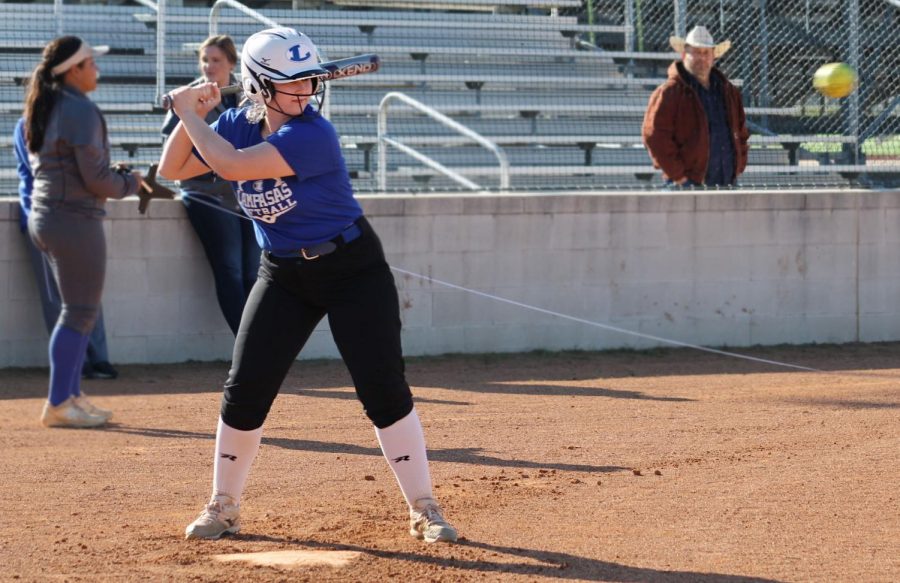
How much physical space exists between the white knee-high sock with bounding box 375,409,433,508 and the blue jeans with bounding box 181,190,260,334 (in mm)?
4304

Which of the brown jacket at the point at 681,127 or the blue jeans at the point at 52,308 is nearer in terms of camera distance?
the blue jeans at the point at 52,308

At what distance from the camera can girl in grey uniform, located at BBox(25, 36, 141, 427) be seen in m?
7.46

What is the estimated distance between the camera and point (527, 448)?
23.3ft

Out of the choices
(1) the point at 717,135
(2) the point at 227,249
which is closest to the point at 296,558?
(2) the point at 227,249

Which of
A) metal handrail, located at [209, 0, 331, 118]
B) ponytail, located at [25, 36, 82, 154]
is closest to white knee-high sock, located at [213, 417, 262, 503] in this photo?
ponytail, located at [25, 36, 82, 154]

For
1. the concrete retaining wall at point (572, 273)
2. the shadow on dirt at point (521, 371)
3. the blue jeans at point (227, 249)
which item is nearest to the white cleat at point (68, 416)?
the shadow on dirt at point (521, 371)

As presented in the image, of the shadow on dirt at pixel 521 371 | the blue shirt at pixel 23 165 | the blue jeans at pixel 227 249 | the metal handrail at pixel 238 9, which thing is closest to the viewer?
the blue shirt at pixel 23 165

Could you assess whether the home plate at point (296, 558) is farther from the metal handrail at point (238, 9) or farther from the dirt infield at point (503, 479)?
the metal handrail at point (238, 9)

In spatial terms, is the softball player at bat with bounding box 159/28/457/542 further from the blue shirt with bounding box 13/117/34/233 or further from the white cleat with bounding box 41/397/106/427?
the blue shirt with bounding box 13/117/34/233

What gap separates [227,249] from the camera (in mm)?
9367

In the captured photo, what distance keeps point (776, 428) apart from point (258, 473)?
2.92m

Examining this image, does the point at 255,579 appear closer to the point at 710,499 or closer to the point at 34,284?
the point at 710,499

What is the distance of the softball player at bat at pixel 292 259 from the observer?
16.0ft

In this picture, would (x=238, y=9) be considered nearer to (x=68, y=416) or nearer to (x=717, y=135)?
(x=717, y=135)
